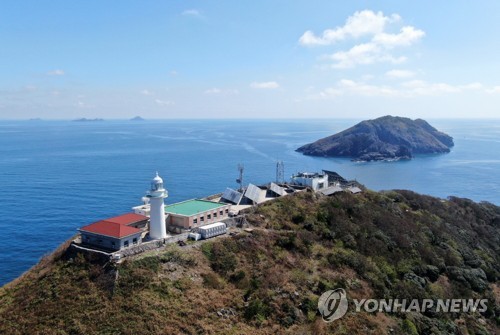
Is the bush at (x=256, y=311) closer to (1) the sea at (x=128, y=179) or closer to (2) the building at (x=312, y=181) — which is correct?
(2) the building at (x=312, y=181)

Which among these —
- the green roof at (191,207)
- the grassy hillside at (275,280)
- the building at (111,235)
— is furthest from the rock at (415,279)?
the building at (111,235)

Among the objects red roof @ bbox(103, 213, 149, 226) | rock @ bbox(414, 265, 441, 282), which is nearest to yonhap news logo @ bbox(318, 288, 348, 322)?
rock @ bbox(414, 265, 441, 282)

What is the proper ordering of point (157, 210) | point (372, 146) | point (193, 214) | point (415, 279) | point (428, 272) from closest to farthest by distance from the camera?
point (157, 210) < point (193, 214) < point (415, 279) < point (428, 272) < point (372, 146)

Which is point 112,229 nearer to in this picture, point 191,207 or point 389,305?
point 191,207

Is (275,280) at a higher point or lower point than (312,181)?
lower

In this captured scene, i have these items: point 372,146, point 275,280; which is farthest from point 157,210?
point 372,146

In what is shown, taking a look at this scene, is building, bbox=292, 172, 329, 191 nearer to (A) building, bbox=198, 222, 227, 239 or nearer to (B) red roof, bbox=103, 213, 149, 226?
(A) building, bbox=198, 222, 227, 239
